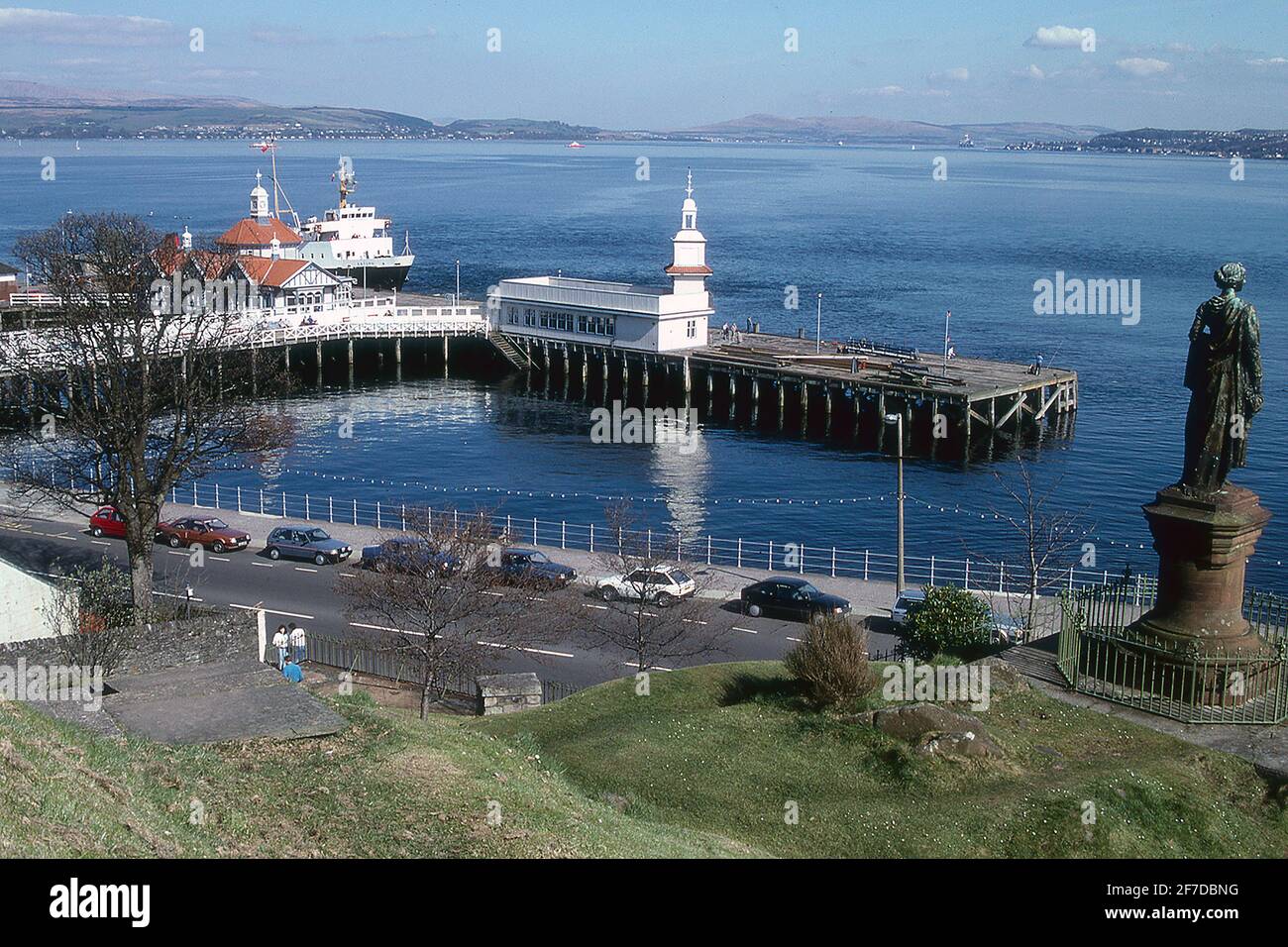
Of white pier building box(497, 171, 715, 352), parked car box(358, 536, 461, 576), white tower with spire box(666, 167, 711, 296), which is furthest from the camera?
white pier building box(497, 171, 715, 352)

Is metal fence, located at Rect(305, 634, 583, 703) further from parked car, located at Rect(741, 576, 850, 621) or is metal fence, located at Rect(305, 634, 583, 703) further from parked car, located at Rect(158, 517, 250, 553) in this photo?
parked car, located at Rect(158, 517, 250, 553)

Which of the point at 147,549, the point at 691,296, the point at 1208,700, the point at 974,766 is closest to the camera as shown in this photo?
the point at 974,766

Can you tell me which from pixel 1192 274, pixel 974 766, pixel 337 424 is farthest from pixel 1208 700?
pixel 1192 274

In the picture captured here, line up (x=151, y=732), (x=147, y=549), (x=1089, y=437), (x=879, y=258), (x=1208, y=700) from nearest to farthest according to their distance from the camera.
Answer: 1. (x=151, y=732)
2. (x=1208, y=700)
3. (x=147, y=549)
4. (x=1089, y=437)
5. (x=879, y=258)

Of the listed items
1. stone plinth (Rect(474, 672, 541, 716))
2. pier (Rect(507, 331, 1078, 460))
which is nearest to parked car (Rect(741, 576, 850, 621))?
stone plinth (Rect(474, 672, 541, 716))

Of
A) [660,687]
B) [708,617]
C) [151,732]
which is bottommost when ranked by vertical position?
[708,617]

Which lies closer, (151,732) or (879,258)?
(151,732)

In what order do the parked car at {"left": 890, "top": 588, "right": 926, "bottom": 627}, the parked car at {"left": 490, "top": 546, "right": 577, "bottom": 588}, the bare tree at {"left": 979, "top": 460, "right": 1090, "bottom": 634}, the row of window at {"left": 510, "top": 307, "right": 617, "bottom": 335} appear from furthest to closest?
the row of window at {"left": 510, "top": 307, "right": 617, "bottom": 335} → the bare tree at {"left": 979, "top": 460, "right": 1090, "bottom": 634} → the parked car at {"left": 490, "top": 546, "right": 577, "bottom": 588} → the parked car at {"left": 890, "top": 588, "right": 926, "bottom": 627}
